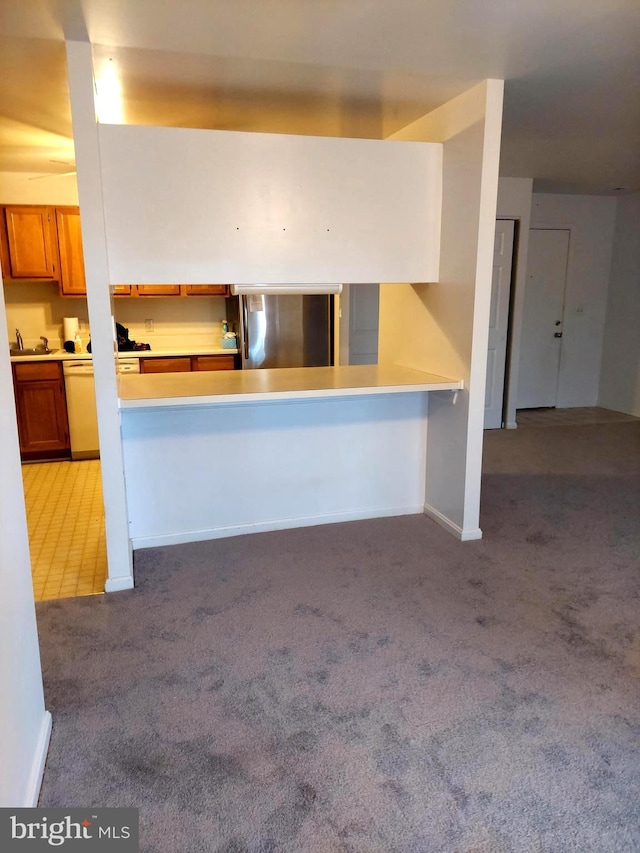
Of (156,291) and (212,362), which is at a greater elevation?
(156,291)

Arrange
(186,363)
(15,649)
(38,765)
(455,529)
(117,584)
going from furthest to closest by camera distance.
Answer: (186,363) → (455,529) → (117,584) → (38,765) → (15,649)

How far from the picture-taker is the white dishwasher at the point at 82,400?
15.9 ft

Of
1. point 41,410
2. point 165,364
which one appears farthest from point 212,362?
point 41,410

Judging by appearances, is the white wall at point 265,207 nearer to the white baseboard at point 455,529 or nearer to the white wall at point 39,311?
the white baseboard at point 455,529

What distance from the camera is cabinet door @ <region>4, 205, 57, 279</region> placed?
4797 mm

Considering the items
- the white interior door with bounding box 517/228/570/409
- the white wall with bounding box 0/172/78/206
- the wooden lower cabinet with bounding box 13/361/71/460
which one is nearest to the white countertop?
the wooden lower cabinet with bounding box 13/361/71/460

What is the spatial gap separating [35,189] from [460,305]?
12.7ft

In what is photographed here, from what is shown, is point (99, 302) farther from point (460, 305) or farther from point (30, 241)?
point (30, 241)

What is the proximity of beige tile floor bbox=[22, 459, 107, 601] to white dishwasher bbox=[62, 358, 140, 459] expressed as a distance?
16 centimetres

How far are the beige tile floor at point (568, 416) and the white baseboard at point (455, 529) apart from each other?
9.19 ft

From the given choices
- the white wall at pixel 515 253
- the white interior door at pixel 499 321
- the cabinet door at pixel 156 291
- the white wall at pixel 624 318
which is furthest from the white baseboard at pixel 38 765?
the white wall at pixel 624 318

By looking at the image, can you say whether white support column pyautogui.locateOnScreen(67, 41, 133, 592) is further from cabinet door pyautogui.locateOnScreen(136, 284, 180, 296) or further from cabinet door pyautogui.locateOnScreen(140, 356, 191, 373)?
cabinet door pyautogui.locateOnScreen(136, 284, 180, 296)

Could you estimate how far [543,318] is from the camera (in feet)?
21.2

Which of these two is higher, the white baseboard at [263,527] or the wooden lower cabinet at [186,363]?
the wooden lower cabinet at [186,363]
